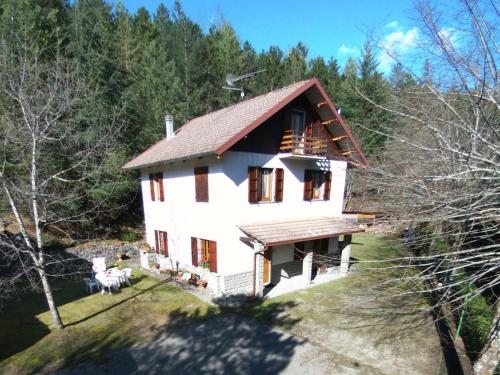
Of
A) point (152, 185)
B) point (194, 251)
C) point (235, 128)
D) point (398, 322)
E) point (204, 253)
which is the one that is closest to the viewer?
point (398, 322)

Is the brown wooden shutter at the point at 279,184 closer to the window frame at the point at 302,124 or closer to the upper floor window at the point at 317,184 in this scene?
the upper floor window at the point at 317,184

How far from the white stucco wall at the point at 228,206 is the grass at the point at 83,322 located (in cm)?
242

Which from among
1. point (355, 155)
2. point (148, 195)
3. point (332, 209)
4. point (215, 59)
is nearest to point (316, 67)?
point (215, 59)

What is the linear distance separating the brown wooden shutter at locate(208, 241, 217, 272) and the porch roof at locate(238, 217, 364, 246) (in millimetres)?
1544

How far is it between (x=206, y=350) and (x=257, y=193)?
6.33 metres

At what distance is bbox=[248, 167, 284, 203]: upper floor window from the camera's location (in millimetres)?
11797

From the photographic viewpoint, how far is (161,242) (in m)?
16.1

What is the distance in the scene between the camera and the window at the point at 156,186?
15.3 meters

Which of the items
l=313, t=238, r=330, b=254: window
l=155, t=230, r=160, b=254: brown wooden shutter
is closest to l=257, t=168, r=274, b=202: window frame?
l=313, t=238, r=330, b=254: window

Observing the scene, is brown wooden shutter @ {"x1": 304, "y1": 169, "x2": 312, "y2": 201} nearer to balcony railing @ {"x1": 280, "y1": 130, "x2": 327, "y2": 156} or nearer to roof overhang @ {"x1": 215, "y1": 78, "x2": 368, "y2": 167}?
balcony railing @ {"x1": 280, "y1": 130, "x2": 327, "y2": 156}

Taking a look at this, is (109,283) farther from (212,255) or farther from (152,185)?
(152,185)

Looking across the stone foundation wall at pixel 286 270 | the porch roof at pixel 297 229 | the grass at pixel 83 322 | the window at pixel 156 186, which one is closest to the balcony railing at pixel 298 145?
the porch roof at pixel 297 229

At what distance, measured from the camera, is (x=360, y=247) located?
818 inches

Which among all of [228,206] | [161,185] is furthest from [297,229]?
[161,185]
